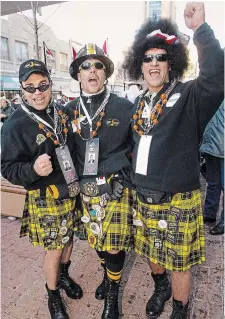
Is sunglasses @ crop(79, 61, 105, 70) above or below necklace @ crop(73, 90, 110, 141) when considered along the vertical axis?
above

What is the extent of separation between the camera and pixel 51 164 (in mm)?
1843

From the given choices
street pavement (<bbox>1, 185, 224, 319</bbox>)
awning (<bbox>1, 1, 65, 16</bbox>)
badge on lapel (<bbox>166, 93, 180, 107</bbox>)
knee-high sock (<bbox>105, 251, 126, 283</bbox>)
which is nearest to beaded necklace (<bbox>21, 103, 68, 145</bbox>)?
badge on lapel (<bbox>166, 93, 180, 107</bbox>)

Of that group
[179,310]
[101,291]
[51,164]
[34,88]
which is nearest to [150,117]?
[51,164]

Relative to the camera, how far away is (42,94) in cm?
194

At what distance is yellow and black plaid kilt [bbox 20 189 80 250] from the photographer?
78.0 inches

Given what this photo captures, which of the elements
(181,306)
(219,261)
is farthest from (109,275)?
(219,261)

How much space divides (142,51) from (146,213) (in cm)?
125

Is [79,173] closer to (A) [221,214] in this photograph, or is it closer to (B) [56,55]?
(A) [221,214]

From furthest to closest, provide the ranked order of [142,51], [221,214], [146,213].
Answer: [221,214]
[142,51]
[146,213]

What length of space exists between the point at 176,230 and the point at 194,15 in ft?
4.40

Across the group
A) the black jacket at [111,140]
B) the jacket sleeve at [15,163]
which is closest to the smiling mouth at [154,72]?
the black jacket at [111,140]

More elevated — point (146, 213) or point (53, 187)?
point (53, 187)

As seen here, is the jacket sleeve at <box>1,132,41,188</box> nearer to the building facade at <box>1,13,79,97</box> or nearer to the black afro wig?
the black afro wig

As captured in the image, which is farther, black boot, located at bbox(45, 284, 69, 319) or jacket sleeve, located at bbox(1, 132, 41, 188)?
black boot, located at bbox(45, 284, 69, 319)
